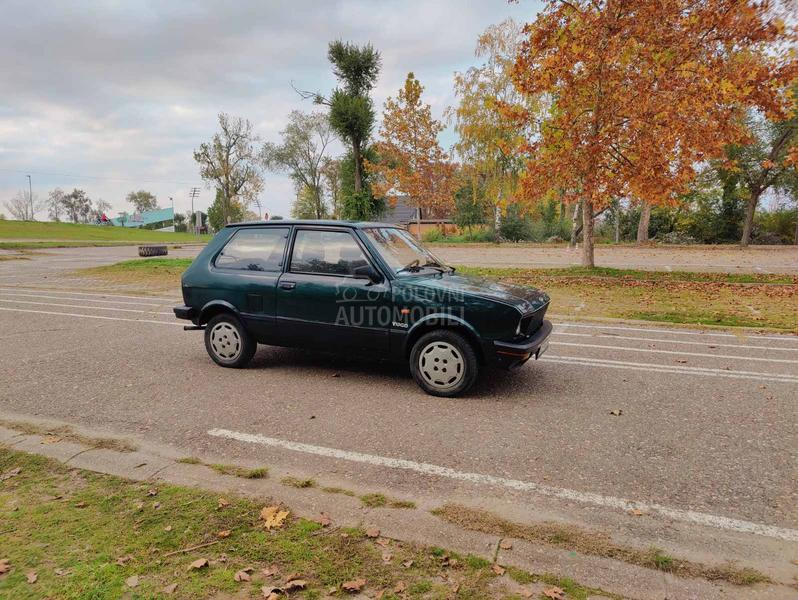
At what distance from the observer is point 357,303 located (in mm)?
5184

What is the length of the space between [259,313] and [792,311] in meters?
9.65

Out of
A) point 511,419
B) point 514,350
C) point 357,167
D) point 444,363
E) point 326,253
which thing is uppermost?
point 357,167

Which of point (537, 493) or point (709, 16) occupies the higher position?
point (709, 16)

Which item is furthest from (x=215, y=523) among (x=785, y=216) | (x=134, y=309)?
(x=785, y=216)

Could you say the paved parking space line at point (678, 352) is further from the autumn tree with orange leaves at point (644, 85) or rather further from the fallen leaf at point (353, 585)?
the autumn tree with orange leaves at point (644, 85)

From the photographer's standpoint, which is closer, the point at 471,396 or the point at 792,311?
the point at 471,396

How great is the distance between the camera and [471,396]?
498 cm

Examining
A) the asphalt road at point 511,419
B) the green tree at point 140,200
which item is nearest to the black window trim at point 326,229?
the asphalt road at point 511,419

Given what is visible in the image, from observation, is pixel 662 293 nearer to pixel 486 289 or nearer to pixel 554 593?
pixel 486 289

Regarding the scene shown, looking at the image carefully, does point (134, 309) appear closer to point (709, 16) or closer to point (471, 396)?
point (471, 396)

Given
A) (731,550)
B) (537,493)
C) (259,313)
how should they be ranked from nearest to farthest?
(731,550) → (537,493) → (259,313)

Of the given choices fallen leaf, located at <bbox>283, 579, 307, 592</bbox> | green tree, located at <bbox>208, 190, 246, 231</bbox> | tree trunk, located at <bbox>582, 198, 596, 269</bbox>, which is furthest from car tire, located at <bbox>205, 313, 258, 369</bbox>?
green tree, located at <bbox>208, 190, 246, 231</bbox>

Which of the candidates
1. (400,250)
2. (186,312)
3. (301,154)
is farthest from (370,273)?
(301,154)

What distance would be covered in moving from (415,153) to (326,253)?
25475 mm
